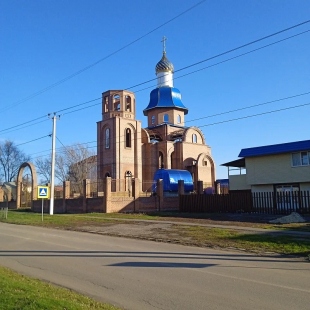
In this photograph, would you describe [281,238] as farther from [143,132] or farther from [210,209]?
[143,132]

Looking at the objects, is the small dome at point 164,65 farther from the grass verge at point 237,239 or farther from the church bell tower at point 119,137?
the grass verge at point 237,239

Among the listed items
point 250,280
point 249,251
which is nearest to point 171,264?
point 250,280

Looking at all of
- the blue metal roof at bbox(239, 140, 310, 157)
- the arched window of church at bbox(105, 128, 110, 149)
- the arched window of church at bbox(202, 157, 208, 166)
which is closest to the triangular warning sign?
the blue metal roof at bbox(239, 140, 310, 157)

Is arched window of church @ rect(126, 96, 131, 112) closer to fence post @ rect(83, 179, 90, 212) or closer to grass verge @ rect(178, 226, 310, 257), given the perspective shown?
fence post @ rect(83, 179, 90, 212)

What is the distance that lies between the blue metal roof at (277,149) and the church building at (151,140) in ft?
59.2

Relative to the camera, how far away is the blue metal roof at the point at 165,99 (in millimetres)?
63188

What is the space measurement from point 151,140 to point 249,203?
32.0 meters

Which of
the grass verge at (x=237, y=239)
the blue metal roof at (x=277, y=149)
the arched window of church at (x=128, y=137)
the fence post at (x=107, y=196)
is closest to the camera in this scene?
the grass verge at (x=237, y=239)

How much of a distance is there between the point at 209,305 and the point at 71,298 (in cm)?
220

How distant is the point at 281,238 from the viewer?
14.6 meters

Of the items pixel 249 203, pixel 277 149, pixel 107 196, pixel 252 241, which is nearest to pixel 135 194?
pixel 107 196

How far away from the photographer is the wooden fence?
2803 centimetres

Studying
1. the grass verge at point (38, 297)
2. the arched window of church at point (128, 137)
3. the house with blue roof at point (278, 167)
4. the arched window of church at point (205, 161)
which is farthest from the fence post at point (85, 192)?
the grass verge at point (38, 297)

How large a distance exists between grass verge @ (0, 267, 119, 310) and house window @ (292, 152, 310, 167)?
90.1 feet
